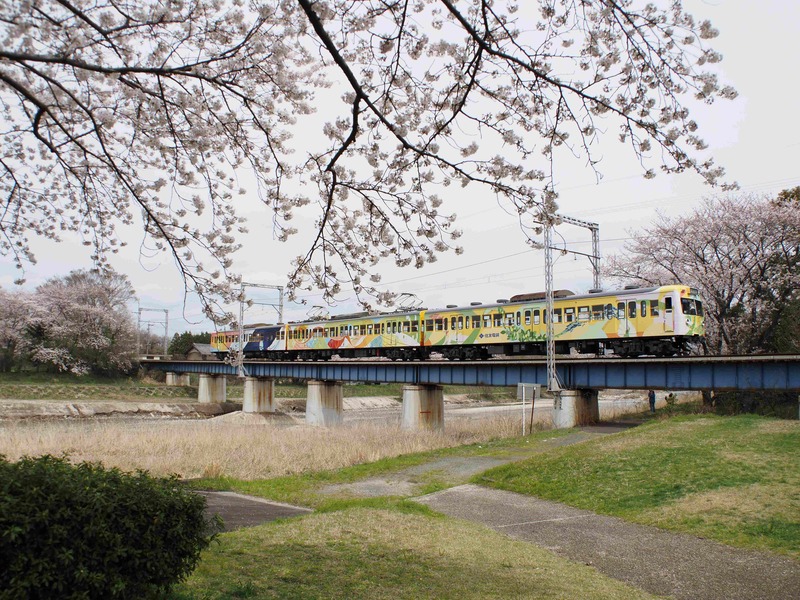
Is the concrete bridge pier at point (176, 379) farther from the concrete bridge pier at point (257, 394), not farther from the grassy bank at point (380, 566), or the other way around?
the grassy bank at point (380, 566)

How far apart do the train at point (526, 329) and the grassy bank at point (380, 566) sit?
424 inches

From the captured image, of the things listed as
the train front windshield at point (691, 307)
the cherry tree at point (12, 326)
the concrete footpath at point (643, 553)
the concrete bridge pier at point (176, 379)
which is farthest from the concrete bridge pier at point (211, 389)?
the concrete footpath at point (643, 553)

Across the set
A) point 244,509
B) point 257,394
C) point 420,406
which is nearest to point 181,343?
point 257,394

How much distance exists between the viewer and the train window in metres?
24.5

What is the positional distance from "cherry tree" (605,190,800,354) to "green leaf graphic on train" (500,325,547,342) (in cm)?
864

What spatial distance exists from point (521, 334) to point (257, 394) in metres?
26.8

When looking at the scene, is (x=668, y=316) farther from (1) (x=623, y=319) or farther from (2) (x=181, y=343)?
(2) (x=181, y=343)

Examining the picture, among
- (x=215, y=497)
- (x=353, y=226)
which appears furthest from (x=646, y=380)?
(x=353, y=226)

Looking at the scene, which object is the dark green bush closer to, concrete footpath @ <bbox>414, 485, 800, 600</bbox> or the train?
concrete footpath @ <bbox>414, 485, 800, 600</bbox>

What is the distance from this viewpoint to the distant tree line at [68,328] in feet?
176

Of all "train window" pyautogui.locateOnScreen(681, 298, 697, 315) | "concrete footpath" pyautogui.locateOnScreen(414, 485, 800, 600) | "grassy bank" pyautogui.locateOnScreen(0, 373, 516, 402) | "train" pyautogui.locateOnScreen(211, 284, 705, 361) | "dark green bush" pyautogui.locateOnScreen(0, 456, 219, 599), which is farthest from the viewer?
"grassy bank" pyautogui.locateOnScreen(0, 373, 516, 402)

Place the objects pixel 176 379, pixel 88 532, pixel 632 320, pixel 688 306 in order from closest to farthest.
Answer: pixel 88 532
pixel 688 306
pixel 632 320
pixel 176 379

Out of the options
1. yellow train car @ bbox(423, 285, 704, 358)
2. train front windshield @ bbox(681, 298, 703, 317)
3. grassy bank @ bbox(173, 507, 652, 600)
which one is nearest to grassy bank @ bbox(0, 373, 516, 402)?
yellow train car @ bbox(423, 285, 704, 358)

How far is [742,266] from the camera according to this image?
102 feet
